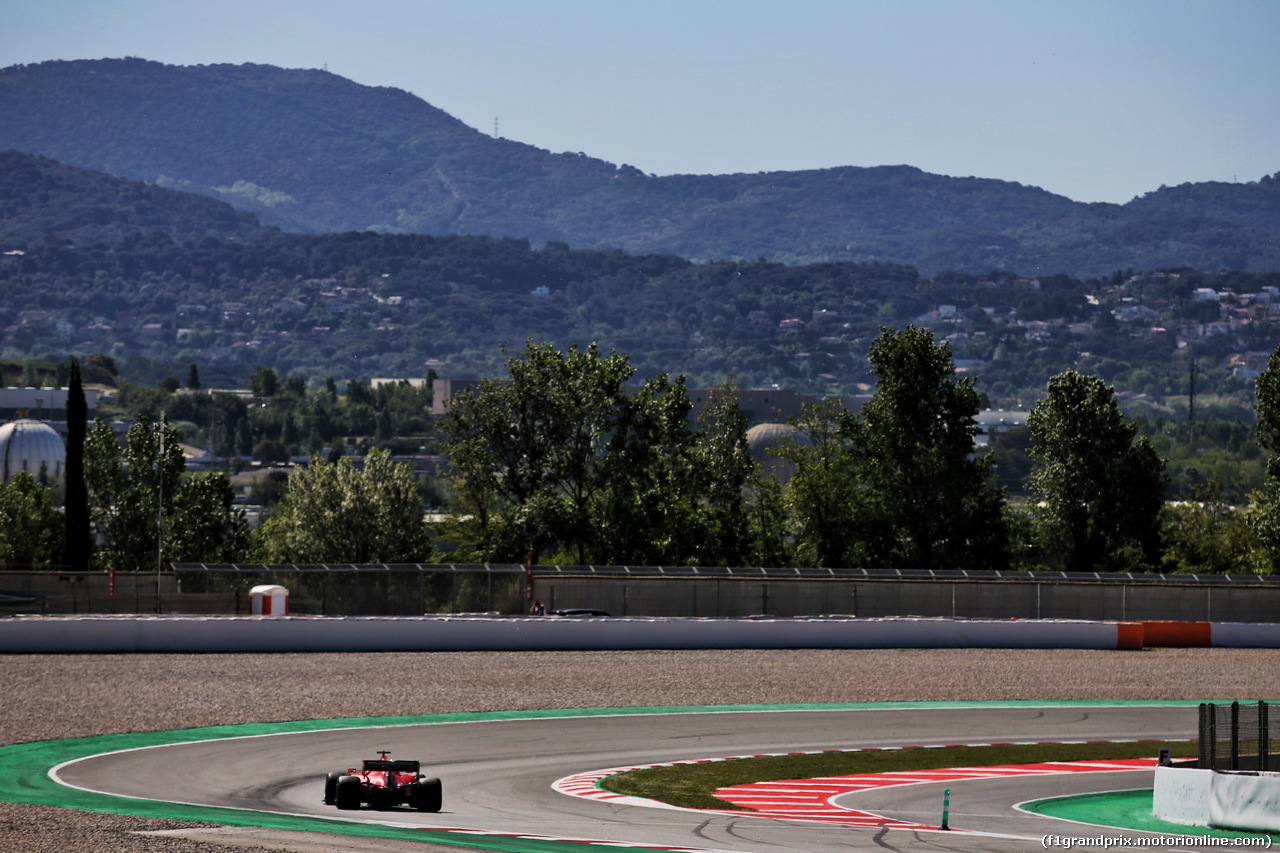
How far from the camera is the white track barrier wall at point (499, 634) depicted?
42.6m

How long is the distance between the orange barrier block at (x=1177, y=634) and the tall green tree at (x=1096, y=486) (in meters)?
24.4

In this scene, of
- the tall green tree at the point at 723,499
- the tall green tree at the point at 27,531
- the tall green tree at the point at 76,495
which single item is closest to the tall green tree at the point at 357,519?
the tall green tree at the point at 76,495

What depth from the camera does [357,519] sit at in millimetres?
75625

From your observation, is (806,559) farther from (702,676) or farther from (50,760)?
(50,760)

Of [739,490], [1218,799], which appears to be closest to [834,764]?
[1218,799]

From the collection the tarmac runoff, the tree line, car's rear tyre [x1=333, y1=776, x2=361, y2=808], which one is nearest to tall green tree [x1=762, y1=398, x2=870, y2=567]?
the tree line

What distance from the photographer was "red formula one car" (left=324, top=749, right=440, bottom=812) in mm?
20250

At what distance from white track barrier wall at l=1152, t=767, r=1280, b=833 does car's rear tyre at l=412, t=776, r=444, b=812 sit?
964 centimetres

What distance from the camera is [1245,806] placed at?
19.6 m

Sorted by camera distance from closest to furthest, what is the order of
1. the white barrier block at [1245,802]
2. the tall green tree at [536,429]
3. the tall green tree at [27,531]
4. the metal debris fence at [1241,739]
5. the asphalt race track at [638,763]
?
the asphalt race track at [638,763] < the white barrier block at [1245,802] < the metal debris fence at [1241,739] < the tall green tree at [536,429] < the tall green tree at [27,531]

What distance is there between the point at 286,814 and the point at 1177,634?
35.1 meters

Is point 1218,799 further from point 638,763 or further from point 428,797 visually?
point 428,797

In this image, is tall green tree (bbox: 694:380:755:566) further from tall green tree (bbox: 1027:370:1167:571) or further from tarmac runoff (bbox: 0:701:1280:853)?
tarmac runoff (bbox: 0:701:1280:853)

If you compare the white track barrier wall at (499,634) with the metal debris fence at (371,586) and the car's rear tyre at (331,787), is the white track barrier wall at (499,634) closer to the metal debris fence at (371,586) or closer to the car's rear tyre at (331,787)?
the metal debris fence at (371,586)
